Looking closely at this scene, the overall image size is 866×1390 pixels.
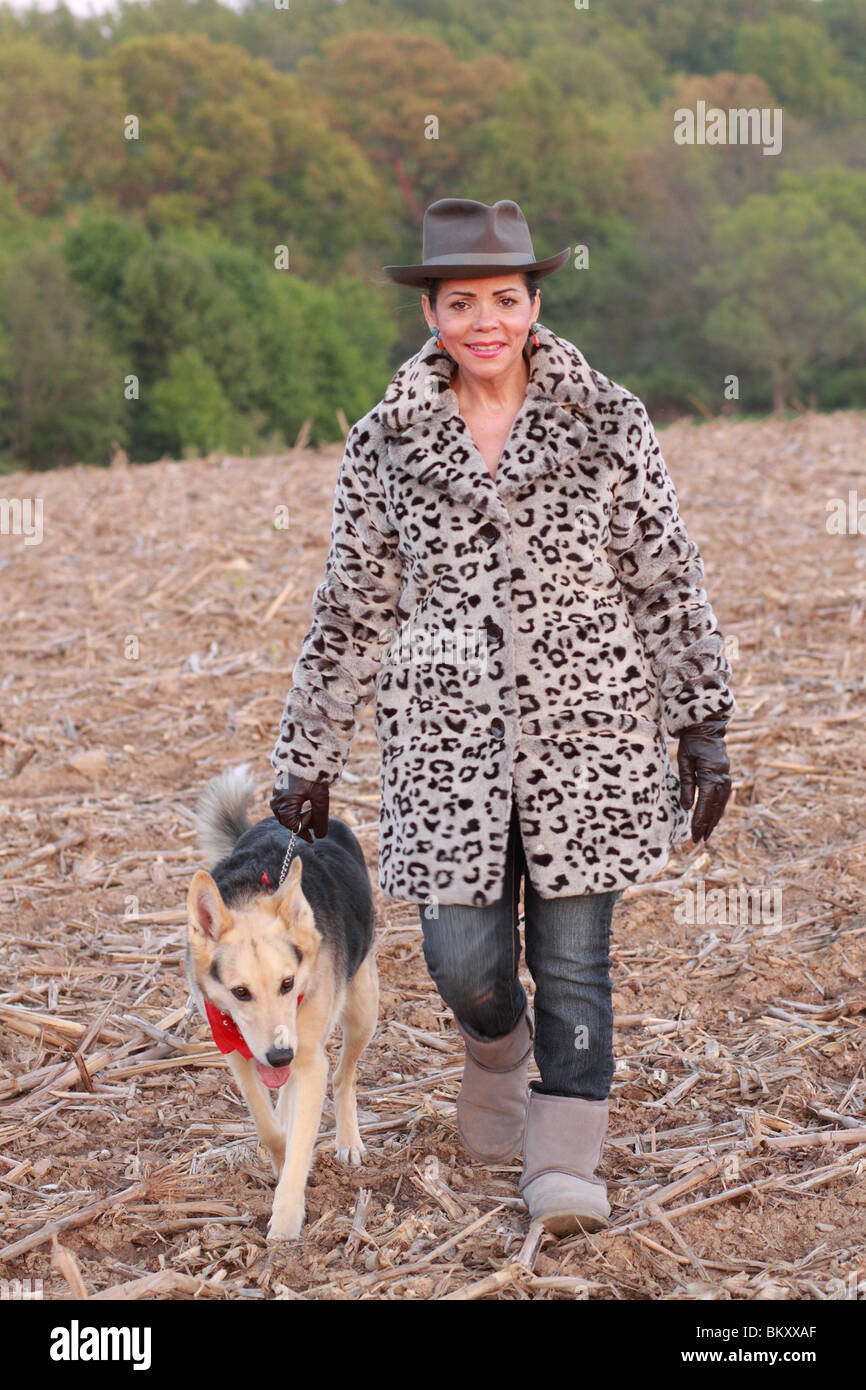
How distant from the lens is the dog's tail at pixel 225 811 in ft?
15.2

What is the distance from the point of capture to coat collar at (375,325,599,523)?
3.75m

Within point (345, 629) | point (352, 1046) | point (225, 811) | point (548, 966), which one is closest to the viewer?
point (548, 966)

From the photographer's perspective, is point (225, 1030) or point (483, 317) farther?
point (225, 1030)

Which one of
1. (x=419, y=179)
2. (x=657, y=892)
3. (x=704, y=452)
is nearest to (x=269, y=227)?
(x=419, y=179)

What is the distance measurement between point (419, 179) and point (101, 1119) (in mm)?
62628

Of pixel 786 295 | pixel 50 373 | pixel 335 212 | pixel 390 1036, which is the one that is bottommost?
pixel 390 1036

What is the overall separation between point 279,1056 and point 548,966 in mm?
748

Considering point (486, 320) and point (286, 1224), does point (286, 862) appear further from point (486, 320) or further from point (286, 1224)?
point (486, 320)

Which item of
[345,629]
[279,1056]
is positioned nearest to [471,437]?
[345,629]

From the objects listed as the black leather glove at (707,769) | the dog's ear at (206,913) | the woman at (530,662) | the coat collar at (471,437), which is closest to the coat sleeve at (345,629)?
the woman at (530,662)

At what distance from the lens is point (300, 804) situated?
4.07 m

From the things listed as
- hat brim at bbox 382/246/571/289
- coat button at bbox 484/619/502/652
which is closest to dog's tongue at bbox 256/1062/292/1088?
coat button at bbox 484/619/502/652

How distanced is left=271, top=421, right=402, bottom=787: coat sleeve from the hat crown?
1.70ft

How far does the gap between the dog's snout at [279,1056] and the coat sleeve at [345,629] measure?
749 millimetres
